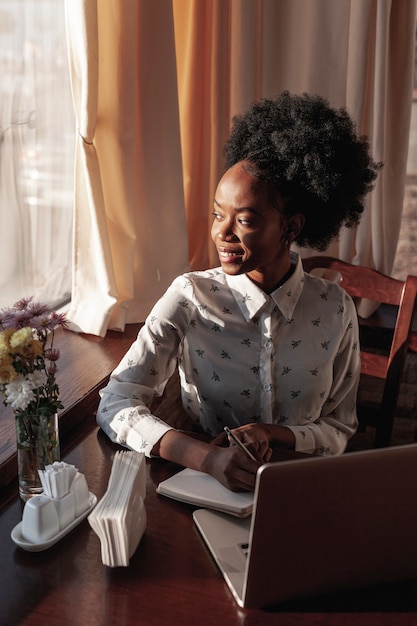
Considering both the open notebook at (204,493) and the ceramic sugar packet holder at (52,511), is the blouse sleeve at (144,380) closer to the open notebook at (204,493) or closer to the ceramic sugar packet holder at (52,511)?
→ the open notebook at (204,493)

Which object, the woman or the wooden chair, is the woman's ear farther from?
the wooden chair

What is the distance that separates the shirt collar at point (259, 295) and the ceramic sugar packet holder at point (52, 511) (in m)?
0.51

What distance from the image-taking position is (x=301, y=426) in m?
1.45

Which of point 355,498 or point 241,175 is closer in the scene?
point 355,498

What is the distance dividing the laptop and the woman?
375mm

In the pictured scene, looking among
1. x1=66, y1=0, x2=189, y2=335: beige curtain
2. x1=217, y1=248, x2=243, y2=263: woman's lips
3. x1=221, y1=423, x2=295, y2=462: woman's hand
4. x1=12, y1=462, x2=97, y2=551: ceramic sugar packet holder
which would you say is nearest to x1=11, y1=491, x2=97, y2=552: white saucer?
x1=12, y1=462, x2=97, y2=551: ceramic sugar packet holder

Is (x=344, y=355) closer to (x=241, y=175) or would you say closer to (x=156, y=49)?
(x=241, y=175)

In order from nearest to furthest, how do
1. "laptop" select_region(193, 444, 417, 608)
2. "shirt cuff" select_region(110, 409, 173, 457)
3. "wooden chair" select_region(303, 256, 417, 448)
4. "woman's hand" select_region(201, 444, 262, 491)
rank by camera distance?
"laptop" select_region(193, 444, 417, 608) → "woman's hand" select_region(201, 444, 262, 491) → "shirt cuff" select_region(110, 409, 173, 457) → "wooden chair" select_region(303, 256, 417, 448)

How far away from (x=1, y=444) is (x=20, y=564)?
373 millimetres

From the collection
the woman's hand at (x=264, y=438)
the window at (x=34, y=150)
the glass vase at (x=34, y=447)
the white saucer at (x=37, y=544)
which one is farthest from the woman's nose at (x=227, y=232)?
the window at (x=34, y=150)

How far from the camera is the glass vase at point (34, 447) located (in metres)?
1.15

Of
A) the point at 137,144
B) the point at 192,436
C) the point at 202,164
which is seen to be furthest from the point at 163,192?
the point at 192,436

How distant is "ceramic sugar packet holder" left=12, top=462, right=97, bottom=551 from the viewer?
1.07 metres

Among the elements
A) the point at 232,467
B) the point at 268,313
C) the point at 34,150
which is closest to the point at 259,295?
the point at 268,313
